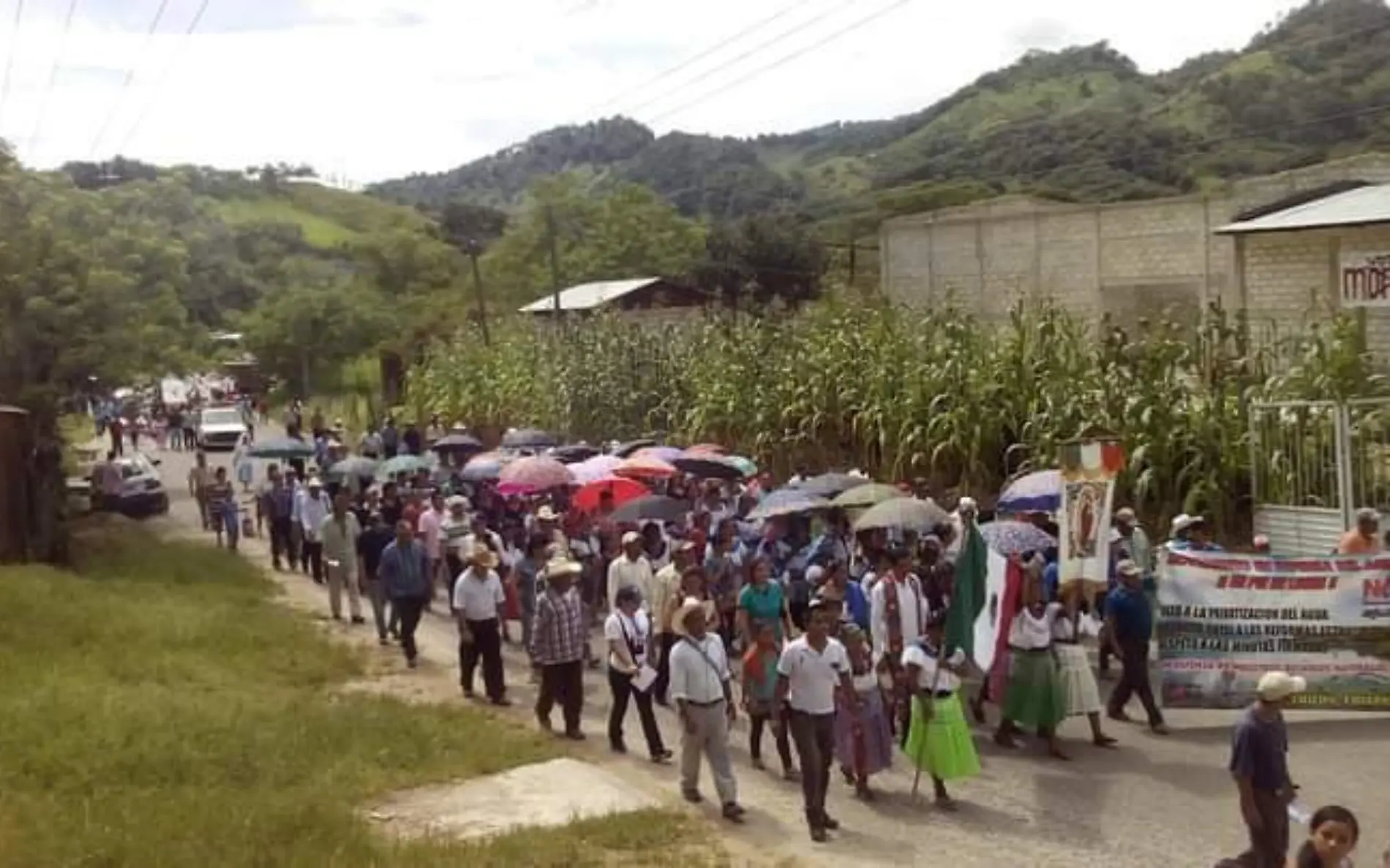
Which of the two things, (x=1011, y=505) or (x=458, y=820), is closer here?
(x=458, y=820)

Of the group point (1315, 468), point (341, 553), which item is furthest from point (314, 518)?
point (1315, 468)

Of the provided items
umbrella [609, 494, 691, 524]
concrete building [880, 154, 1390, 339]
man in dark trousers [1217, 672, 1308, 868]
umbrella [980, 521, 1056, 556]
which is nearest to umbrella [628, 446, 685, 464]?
umbrella [609, 494, 691, 524]

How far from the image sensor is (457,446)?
95.2 ft

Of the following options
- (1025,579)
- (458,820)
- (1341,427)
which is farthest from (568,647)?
(1341,427)

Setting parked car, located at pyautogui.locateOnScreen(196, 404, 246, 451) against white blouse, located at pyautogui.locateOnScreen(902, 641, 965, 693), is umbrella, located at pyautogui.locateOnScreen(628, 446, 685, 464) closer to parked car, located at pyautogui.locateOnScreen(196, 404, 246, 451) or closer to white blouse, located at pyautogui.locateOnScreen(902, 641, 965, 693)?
white blouse, located at pyautogui.locateOnScreen(902, 641, 965, 693)

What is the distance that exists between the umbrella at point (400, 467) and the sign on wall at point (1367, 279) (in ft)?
42.9

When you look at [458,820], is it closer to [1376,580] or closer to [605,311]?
[1376,580]

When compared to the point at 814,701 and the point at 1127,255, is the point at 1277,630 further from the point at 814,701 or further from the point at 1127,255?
the point at 1127,255

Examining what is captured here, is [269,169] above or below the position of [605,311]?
above

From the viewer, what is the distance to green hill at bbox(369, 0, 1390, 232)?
78.7 meters

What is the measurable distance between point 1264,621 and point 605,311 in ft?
91.5

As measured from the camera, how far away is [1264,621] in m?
13.1

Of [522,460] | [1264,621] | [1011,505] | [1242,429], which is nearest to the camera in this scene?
[1264,621]

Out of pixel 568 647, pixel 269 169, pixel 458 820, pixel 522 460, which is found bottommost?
pixel 458 820
